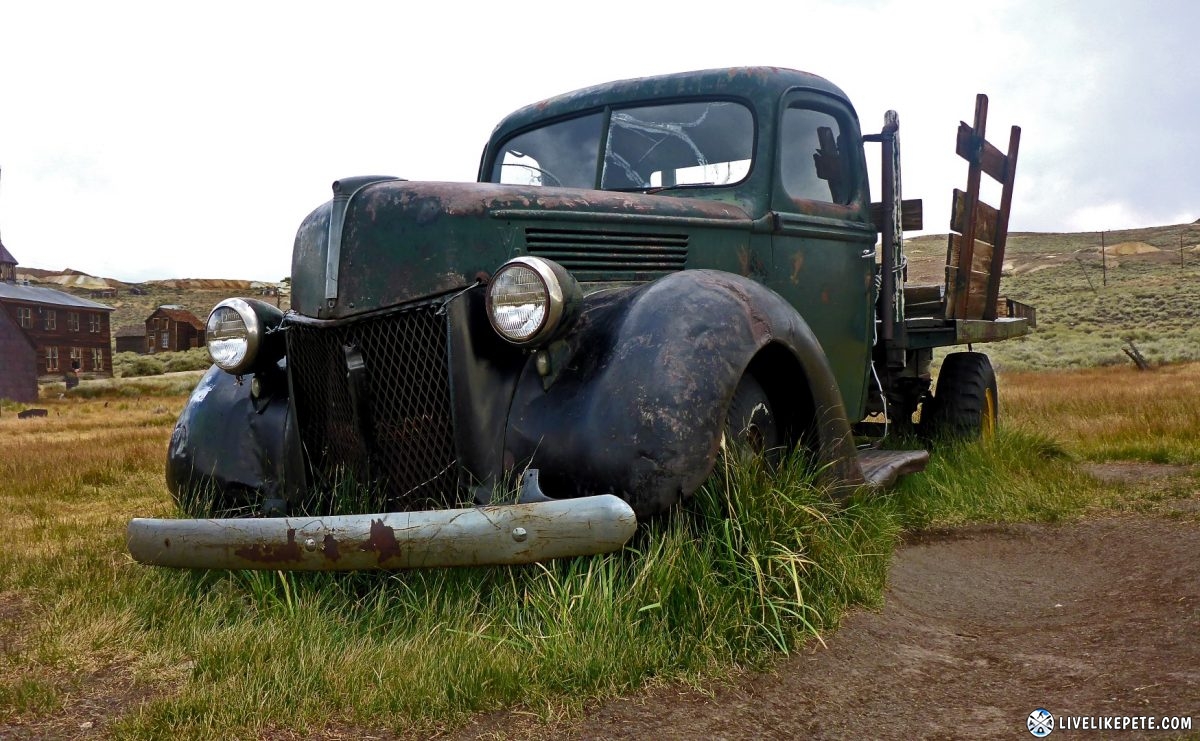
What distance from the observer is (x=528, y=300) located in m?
3.10

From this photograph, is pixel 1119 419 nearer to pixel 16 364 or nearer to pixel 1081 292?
pixel 16 364

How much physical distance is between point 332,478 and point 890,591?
7.37 feet

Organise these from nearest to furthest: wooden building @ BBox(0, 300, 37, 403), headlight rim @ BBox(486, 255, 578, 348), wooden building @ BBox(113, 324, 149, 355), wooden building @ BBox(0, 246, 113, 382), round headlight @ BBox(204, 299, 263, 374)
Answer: headlight rim @ BBox(486, 255, 578, 348) → round headlight @ BBox(204, 299, 263, 374) → wooden building @ BBox(0, 300, 37, 403) → wooden building @ BBox(0, 246, 113, 382) → wooden building @ BBox(113, 324, 149, 355)

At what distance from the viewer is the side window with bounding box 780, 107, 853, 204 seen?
4.75 meters

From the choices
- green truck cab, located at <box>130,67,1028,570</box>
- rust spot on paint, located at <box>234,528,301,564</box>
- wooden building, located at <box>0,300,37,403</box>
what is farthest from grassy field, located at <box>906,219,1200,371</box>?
wooden building, located at <box>0,300,37,403</box>

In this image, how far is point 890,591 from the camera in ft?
12.5

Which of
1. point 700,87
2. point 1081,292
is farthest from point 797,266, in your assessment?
point 1081,292

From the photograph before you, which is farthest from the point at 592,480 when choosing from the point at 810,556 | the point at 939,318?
the point at 939,318

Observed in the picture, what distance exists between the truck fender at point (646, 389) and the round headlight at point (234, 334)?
4.48 feet

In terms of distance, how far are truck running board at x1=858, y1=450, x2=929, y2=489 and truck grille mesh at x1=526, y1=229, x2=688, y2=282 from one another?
121cm

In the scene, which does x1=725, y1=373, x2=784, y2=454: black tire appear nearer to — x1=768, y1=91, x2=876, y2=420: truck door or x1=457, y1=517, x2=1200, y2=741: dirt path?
x1=457, y1=517, x2=1200, y2=741: dirt path

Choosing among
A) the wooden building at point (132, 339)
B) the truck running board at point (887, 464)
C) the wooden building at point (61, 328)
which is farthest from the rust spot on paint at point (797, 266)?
the wooden building at point (132, 339)

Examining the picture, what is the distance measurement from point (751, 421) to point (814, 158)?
206cm

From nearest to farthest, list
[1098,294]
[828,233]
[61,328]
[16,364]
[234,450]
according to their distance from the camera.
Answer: [234,450] → [828,233] → [16,364] → [61,328] → [1098,294]
